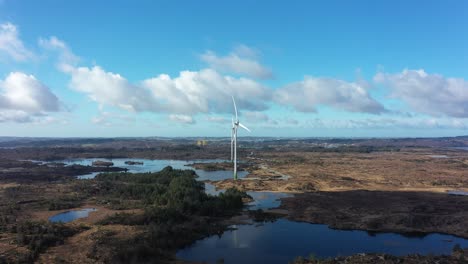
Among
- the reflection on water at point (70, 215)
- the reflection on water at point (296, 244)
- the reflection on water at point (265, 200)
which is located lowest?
the reflection on water at point (296, 244)

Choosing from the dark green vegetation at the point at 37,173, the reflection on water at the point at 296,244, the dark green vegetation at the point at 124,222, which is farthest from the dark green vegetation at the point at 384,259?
the dark green vegetation at the point at 37,173

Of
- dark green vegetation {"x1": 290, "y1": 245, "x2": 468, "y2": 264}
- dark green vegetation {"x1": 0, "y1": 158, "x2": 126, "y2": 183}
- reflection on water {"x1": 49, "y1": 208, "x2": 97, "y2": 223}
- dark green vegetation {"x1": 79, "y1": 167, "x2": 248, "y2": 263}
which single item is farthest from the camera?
dark green vegetation {"x1": 0, "y1": 158, "x2": 126, "y2": 183}

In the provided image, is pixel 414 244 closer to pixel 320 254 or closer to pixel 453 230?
pixel 453 230

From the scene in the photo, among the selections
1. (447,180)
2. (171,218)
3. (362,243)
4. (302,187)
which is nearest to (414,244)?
(362,243)

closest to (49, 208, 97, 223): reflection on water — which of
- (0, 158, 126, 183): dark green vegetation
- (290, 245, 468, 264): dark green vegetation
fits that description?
(290, 245, 468, 264): dark green vegetation

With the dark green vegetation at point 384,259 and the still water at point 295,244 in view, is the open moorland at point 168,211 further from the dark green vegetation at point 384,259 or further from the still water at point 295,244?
the still water at point 295,244

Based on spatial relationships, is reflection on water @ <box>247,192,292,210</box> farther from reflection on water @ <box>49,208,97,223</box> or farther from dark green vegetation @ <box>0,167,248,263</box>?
reflection on water @ <box>49,208,97,223</box>
